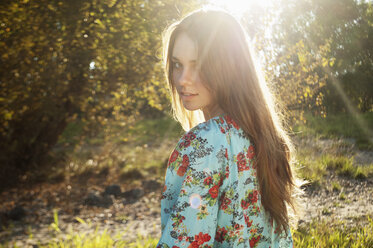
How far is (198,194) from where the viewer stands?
1154 millimetres

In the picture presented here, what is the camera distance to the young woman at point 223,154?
116 cm

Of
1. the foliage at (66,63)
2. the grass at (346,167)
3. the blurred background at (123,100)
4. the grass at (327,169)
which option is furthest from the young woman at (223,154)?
the grass at (346,167)

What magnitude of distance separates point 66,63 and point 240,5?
2.56 meters

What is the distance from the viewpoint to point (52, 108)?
17.6ft

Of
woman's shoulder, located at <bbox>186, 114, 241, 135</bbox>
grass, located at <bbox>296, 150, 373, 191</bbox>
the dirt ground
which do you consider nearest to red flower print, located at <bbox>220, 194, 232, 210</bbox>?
woman's shoulder, located at <bbox>186, 114, 241, 135</bbox>

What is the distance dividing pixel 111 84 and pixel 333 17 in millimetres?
4506

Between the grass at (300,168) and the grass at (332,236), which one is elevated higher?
the grass at (332,236)

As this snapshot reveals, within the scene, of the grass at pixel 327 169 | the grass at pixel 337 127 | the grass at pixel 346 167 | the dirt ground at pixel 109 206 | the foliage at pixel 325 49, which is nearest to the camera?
the dirt ground at pixel 109 206

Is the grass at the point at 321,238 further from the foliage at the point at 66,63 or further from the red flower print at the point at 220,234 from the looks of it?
the foliage at the point at 66,63

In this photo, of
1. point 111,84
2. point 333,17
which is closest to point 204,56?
point 111,84

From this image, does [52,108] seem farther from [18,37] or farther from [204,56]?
[204,56]

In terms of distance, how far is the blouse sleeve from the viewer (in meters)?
1.14

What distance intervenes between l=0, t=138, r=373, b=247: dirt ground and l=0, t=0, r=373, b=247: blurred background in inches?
0.8

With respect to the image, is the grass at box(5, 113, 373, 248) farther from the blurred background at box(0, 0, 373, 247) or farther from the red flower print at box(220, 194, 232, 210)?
the red flower print at box(220, 194, 232, 210)
